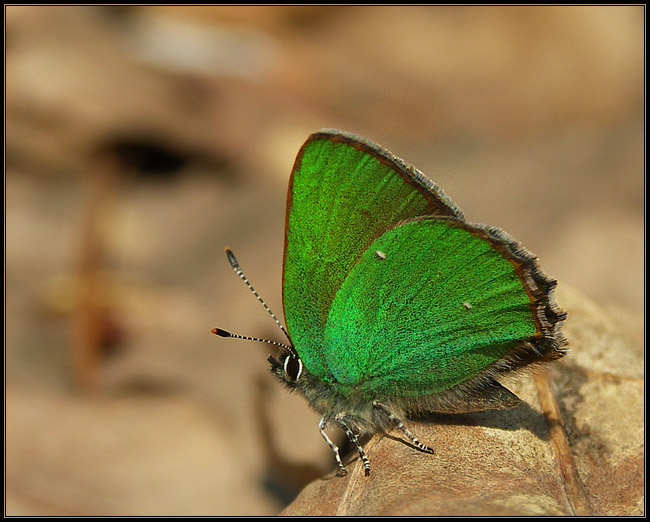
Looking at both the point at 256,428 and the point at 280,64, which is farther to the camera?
the point at 280,64

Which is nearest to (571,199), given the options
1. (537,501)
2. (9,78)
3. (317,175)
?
(317,175)

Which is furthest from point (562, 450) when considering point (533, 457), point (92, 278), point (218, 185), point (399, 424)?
point (218, 185)

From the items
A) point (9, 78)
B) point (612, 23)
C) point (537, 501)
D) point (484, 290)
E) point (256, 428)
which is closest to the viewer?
point (537, 501)

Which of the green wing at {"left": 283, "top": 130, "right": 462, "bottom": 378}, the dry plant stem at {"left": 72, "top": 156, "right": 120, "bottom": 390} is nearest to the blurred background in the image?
the dry plant stem at {"left": 72, "top": 156, "right": 120, "bottom": 390}

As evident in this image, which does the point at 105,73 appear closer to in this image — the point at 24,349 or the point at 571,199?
the point at 24,349

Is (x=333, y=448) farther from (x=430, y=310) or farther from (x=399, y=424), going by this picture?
(x=430, y=310)

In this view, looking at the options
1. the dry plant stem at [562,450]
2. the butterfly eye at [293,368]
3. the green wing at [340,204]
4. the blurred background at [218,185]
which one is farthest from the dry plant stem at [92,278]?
the dry plant stem at [562,450]

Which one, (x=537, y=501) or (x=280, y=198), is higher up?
(x=280, y=198)
